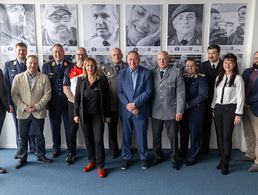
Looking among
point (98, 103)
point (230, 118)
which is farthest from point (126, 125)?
point (230, 118)

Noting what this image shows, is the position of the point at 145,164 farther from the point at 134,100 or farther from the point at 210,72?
the point at 210,72

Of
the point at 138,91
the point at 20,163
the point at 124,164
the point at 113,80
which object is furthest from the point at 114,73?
the point at 20,163

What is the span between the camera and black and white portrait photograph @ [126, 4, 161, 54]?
4.07 meters

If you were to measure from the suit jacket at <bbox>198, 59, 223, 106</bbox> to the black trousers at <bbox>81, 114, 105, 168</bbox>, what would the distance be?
162 cm

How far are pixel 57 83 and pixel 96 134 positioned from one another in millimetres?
979

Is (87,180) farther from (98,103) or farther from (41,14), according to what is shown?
(41,14)

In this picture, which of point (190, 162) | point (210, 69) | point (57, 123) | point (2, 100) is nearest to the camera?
point (2, 100)

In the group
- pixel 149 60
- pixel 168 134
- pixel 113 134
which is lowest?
pixel 113 134

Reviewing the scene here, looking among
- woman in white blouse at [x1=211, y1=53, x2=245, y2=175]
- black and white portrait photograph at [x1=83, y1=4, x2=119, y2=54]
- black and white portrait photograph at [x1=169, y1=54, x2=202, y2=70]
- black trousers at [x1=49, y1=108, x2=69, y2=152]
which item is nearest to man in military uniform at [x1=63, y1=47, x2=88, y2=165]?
black trousers at [x1=49, y1=108, x2=69, y2=152]

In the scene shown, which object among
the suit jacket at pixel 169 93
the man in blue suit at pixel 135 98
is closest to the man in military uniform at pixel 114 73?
the man in blue suit at pixel 135 98

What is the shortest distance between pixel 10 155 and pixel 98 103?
1.85 metres

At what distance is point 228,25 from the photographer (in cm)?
405

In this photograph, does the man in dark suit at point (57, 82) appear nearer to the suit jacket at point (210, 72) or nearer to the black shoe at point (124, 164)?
the black shoe at point (124, 164)

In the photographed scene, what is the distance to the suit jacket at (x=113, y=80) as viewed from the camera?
12.4 feet
